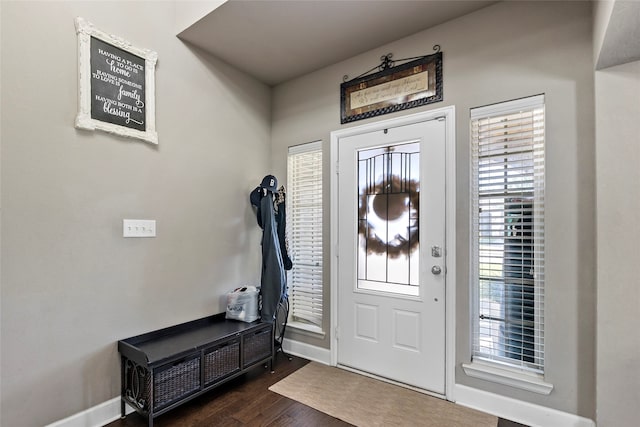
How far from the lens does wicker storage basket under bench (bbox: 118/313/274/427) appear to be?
196 centimetres

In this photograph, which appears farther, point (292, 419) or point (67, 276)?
→ point (292, 419)

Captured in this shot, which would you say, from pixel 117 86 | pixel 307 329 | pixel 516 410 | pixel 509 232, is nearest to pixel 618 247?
pixel 509 232

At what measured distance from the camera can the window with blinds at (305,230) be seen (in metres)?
3.11

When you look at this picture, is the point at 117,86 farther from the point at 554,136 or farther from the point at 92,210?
the point at 554,136

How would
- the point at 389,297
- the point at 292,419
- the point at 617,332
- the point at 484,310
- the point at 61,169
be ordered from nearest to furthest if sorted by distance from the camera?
the point at 617,332 → the point at 61,169 → the point at 292,419 → the point at 484,310 → the point at 389,297

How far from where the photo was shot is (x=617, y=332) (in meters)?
1.71

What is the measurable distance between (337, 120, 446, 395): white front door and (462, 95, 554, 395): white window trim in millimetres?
226

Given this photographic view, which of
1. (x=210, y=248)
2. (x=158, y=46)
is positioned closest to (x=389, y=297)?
(x=210, y=248)

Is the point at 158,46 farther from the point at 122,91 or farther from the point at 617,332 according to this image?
the point at 617,332

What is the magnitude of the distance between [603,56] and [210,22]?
101 inches

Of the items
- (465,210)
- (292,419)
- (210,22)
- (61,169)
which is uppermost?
(210,22)

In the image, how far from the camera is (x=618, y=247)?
1717 mm

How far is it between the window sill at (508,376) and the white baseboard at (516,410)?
105 millimetres

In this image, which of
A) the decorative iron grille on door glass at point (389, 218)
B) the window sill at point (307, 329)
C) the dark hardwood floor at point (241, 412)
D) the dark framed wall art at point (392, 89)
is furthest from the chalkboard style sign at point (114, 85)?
the window sill at point (307, 329)
